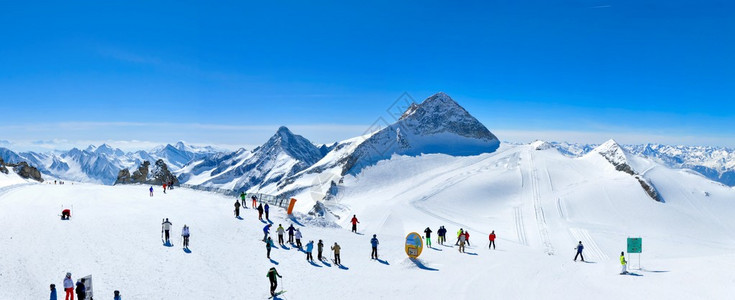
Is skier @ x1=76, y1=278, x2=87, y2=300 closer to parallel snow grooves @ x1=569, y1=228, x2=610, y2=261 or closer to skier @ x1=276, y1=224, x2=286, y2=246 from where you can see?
skier @ x1=276, y1=224, x2=286, y2=246

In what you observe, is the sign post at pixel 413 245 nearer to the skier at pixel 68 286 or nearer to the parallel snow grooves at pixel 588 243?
the skier at pixel 68 286

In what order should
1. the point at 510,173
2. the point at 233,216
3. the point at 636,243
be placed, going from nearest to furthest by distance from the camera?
the point at 636,243, the point at 233,216, the point at 510,173

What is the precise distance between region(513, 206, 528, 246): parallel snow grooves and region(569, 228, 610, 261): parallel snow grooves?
19.4ft

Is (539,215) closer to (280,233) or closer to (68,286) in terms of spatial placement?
(280,233)

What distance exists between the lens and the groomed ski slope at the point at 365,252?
66.7 ft

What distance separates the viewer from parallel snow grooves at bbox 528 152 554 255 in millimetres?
44812

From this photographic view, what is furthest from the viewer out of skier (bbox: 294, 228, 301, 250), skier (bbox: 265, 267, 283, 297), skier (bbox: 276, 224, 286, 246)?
skier (bbox: 276, 224, 286, 246)

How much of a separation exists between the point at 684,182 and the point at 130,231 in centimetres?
9146

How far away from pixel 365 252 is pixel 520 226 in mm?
33508

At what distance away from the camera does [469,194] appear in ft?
236

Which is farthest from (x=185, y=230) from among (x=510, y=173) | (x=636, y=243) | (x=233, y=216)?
(x=510, y=173)

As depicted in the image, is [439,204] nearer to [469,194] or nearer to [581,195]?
[469,194]

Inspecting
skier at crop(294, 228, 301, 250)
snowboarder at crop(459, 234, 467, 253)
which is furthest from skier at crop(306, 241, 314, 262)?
snowboarder at crop(459, 234, 467, 253)

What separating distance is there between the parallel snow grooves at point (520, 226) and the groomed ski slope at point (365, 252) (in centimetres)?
14
